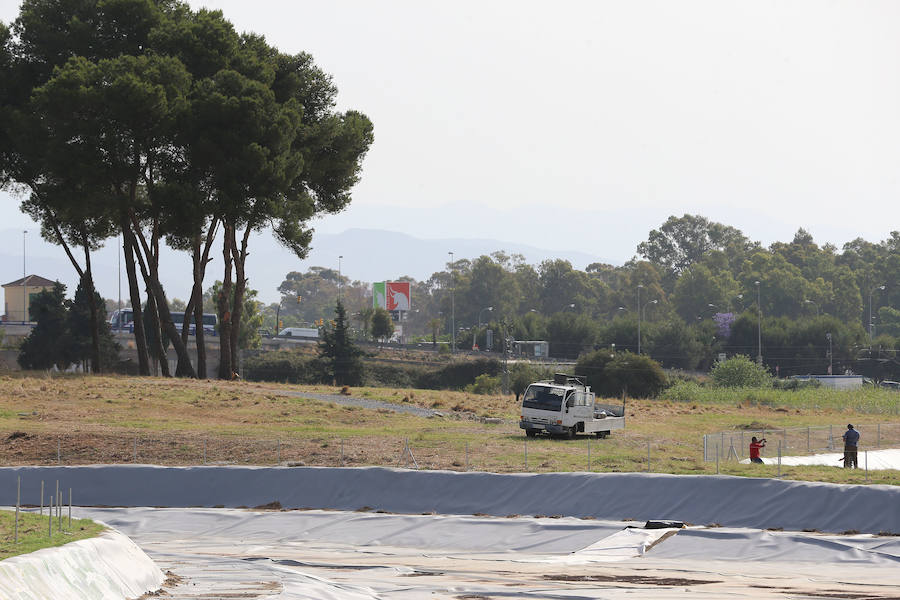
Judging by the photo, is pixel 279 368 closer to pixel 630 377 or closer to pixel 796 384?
pixel 630 377

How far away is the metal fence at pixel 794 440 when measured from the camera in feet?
123

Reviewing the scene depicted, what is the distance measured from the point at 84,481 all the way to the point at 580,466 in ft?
50.4

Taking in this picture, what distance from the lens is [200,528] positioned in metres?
29.3

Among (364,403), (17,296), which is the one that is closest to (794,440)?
(364,403)

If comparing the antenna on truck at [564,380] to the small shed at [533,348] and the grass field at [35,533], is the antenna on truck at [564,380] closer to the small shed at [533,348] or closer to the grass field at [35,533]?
the grass field at [35,533]

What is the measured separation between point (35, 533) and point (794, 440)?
31.4 metres

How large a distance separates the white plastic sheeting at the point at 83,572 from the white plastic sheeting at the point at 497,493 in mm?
12419

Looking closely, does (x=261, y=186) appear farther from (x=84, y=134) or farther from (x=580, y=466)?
(x=580, y=466)

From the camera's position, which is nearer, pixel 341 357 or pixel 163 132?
pixel 163 132

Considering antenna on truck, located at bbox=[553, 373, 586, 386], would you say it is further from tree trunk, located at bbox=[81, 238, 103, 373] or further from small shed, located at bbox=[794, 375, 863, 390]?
small shed, located at bbox=[794, 375, 863, 390]

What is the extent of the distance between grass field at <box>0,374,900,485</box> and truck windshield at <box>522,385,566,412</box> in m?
1.44

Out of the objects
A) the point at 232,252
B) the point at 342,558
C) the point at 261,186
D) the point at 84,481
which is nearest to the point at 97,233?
the point at 232,252

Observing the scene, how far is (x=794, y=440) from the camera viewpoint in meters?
43.5

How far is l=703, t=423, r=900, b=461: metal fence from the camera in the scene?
37.5 m
